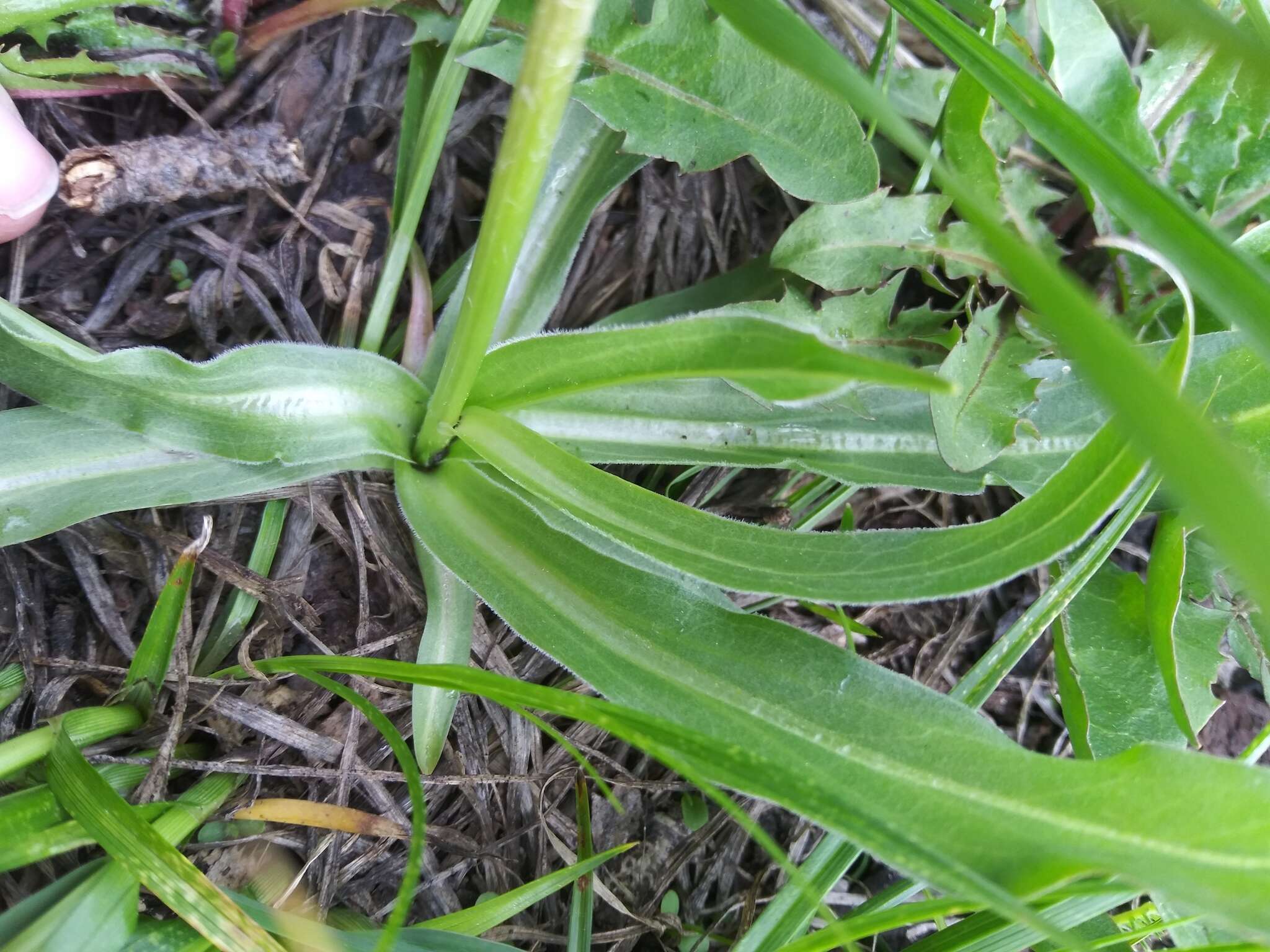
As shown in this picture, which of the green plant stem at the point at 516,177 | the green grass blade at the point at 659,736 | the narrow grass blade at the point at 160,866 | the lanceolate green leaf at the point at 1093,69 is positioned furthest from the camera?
the lanceolate green leaf at the point at 1093,69

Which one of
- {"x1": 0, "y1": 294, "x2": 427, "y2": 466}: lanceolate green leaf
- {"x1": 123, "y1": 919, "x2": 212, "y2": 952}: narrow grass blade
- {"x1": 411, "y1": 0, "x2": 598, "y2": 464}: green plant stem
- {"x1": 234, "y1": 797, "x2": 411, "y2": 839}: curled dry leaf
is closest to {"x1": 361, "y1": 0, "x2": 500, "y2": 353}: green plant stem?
{"x1": 0, "y1": 294, "x2": 427, "y2": 466}: lanceolate green leaf

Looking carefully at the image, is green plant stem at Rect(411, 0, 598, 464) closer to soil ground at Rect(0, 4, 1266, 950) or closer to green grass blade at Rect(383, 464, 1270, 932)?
green grass blade at Rect(383, 464, 1270, 932)

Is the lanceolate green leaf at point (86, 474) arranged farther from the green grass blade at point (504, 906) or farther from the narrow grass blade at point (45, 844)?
the green grass blade at point (504, 906)

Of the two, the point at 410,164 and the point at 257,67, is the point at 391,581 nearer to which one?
the point at 410,164

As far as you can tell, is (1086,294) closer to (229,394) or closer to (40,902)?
(229,394)

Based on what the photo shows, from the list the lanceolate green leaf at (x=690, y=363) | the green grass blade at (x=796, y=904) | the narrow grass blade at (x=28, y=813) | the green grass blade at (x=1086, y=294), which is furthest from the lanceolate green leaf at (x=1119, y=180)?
the narrow grass blade at (x=28, y=813)

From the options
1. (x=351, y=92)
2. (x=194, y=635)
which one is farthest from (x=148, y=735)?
(x=351, y=92)
